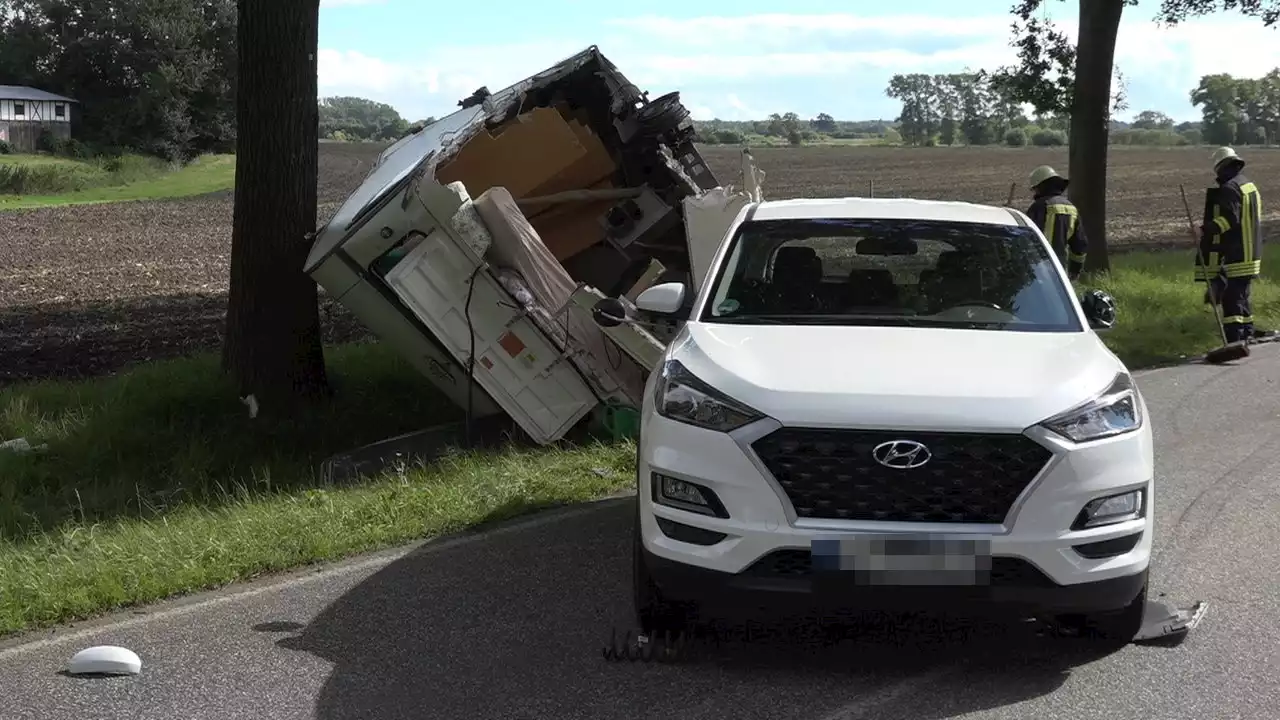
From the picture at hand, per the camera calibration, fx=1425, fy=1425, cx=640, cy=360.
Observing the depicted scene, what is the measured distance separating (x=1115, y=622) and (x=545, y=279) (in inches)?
183

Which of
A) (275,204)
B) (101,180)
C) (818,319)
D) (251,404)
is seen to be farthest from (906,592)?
(101,180)

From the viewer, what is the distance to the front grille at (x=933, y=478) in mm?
4570

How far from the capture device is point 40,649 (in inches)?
211

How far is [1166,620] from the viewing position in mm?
5359

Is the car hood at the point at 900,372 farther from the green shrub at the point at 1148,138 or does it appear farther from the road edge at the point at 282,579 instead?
the green shrub at the point at 1148,138

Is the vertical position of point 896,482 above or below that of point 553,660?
above

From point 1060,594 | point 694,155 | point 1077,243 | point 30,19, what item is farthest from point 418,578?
point 30,19

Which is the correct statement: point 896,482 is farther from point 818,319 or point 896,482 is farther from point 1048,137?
point 1048,137

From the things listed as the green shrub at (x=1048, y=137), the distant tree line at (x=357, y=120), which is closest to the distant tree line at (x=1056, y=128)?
the green shrub at (x=1048, y=137)

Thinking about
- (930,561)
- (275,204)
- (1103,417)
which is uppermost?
(275,204)

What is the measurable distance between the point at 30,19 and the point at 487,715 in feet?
261

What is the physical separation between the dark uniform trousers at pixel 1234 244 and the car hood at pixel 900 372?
7.82 m

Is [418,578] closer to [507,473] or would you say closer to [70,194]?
[507,473]

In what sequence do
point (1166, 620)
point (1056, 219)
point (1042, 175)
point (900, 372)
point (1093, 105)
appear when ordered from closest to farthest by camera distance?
point (900, 372) < point (1166, 620) < point (1056, 219) < point (1042, 175) < point (1093, 105)
